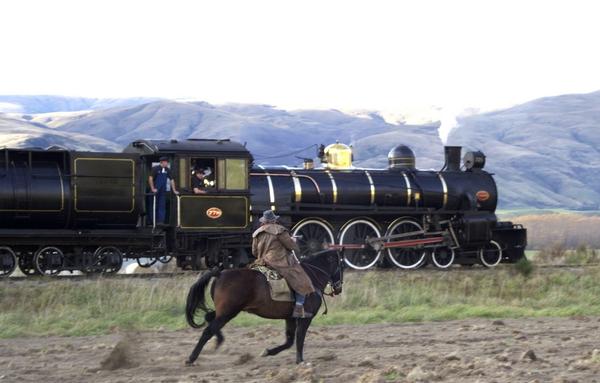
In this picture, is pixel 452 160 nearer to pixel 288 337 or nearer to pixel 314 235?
pixel 314 235

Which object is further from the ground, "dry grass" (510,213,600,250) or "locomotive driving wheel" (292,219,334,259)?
"locomotive driving wheel" (292,219,334,259)

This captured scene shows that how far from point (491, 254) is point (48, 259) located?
41.5 ft

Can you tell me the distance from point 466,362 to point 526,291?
35.8 ft

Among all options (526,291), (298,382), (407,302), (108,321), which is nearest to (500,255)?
(526,291)

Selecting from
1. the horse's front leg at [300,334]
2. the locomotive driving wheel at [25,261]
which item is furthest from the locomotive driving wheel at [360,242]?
the horse's front leg at [300,334]

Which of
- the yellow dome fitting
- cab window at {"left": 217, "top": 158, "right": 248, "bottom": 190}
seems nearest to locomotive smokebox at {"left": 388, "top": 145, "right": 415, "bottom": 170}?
the yellow dome fitting

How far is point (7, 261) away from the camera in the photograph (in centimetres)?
2247

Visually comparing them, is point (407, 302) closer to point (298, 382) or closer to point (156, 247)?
point (156, 247)

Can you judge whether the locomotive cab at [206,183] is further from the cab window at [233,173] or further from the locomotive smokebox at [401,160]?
the locomotive smokebox at [401,160]

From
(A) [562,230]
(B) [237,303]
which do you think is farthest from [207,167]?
(A) [562,230]

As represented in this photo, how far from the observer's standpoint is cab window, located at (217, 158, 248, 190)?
23.8m

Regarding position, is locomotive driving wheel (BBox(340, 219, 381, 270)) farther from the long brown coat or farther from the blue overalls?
the long brown coat

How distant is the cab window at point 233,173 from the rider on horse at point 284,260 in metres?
10.9

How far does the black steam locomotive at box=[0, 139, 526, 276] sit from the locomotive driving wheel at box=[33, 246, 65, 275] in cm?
2
